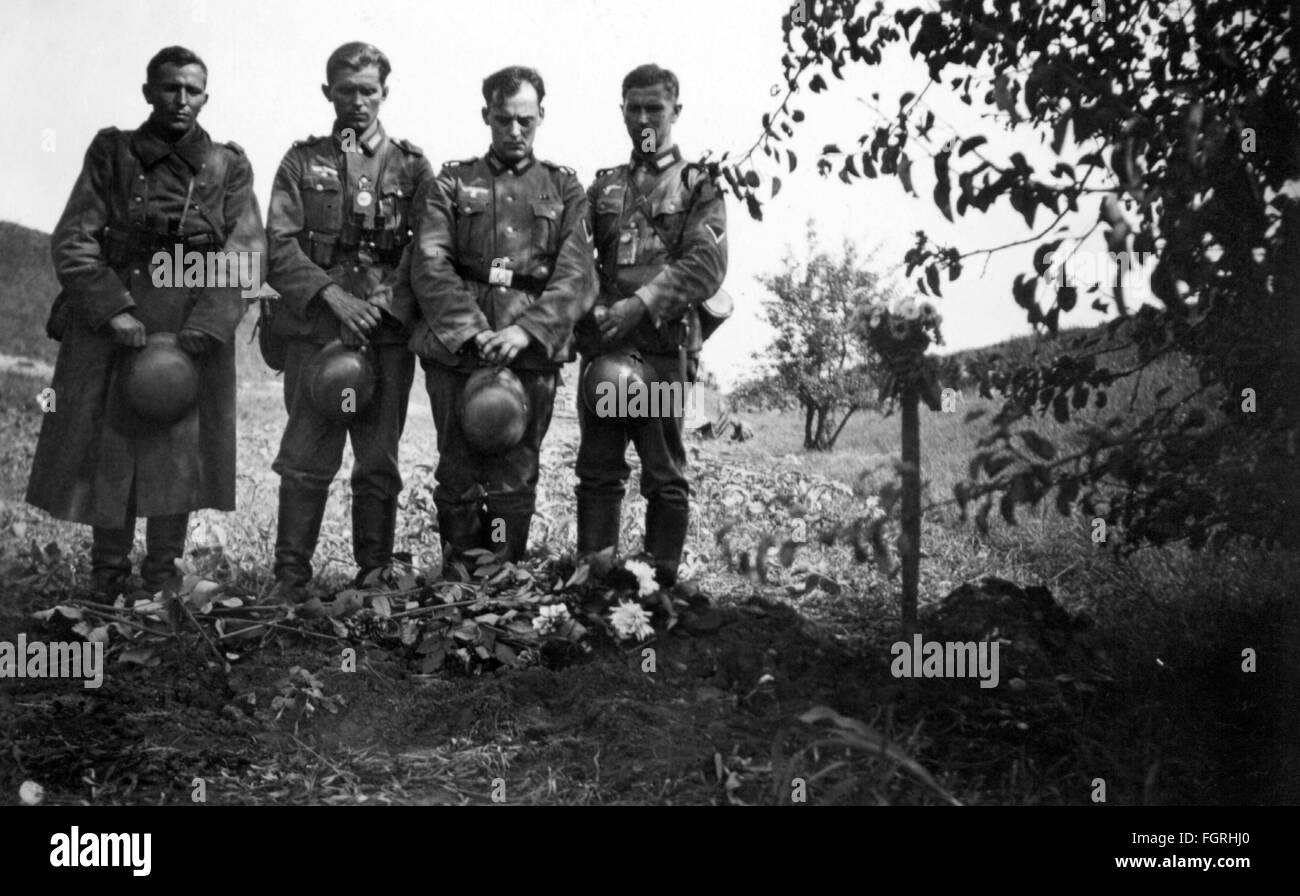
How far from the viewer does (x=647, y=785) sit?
13.3 feet

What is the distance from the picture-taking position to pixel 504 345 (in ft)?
17.1

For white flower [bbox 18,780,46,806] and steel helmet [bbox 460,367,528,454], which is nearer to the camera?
white flower [bbox 18,780,46,806]

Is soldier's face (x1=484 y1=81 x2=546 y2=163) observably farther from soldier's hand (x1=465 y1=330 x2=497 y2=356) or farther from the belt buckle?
soldier's hand (x1=465 y1=330 x2=497 y2=356)

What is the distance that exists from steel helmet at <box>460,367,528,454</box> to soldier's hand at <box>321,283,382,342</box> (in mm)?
476

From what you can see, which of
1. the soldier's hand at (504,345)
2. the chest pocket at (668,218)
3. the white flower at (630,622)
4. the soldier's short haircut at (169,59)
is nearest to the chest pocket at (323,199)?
the soldier's short haircut at (169,59)

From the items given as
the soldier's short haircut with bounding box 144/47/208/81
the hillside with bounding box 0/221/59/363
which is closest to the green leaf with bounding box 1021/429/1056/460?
the soldier's short haircut with bounding box 144/47/208/81

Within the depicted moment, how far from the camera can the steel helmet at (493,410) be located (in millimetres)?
5148

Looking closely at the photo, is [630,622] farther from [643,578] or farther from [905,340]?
[905,340]

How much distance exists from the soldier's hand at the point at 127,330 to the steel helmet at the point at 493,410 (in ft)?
4.08

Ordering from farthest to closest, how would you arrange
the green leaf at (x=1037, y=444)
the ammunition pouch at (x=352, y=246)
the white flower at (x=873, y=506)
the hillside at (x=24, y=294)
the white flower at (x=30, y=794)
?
the white flower at (x=873, y=506), the hillside at (x=24, y=294), the ammunition pouch at (x=352, y=246), the white flower at (x=30, y=794), the green leaf at (x=1037, y=444)

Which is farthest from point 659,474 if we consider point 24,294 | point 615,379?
point 24,294

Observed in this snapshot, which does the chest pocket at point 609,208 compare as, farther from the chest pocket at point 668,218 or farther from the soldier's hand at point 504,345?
the soldier's hand at point 504,345

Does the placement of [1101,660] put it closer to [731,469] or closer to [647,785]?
[647,785]

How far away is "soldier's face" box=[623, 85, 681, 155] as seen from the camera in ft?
17.6
